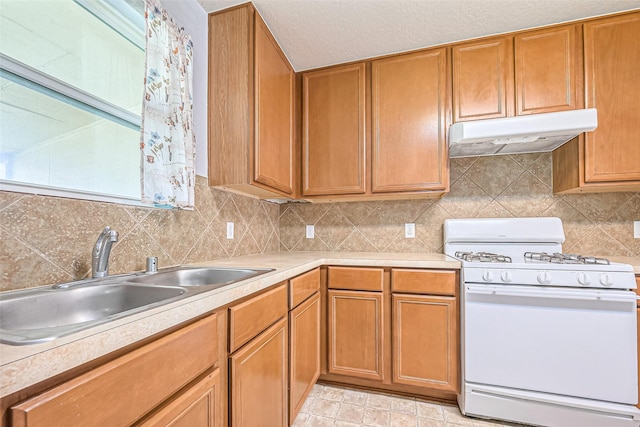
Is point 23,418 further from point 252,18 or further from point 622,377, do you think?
point 622,377

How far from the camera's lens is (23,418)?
1.37 ft

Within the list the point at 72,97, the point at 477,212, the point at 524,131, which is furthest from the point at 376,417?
the point at 72,97

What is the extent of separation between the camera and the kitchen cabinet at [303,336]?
1.43m

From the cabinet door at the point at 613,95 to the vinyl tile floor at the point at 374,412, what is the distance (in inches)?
65.5

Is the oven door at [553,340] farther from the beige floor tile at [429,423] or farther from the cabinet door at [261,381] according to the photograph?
the cabinet door at [261,381]

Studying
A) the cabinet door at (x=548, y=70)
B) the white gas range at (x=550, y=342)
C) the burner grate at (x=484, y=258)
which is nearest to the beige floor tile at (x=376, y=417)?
the white gas range at (x=550, y=342)

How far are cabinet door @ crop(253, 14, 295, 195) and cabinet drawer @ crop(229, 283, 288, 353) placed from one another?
704 mm

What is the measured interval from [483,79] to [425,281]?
1.43 meters

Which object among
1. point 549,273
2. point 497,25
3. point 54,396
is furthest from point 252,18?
point 549,273

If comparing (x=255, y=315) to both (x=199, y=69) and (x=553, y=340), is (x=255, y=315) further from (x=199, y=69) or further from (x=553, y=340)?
(x=553, y=340)

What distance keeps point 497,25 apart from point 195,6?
1866 millimetres

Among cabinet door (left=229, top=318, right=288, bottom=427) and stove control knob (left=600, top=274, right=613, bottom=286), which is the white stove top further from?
cabinet door (left=229, top=318, right=288, bottom=427)

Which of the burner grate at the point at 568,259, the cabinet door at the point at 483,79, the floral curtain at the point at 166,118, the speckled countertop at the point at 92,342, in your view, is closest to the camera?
the speckled countertop at the point at 92,342

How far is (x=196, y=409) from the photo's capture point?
783 mm
